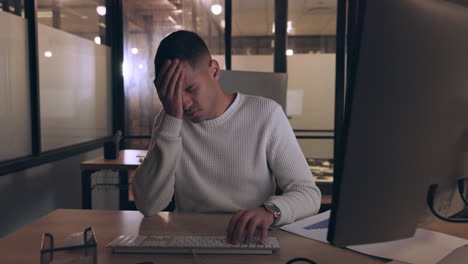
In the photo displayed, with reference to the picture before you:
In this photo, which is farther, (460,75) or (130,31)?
(130,31)

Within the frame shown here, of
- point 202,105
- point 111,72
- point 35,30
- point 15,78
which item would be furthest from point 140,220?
point 111,72

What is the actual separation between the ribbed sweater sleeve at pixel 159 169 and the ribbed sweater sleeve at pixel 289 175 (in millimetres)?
309

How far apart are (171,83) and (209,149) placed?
0.27 metres

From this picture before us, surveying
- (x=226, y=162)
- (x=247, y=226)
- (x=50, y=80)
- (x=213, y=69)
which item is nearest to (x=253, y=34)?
(x=50, y=80)

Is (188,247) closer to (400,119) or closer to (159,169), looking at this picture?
(159,169)

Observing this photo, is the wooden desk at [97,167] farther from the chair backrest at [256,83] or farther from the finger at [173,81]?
the finger at [173,81]

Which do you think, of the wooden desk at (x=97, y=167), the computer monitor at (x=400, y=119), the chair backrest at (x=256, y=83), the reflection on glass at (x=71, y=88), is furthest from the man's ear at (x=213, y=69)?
the reflection on glass at (x=71, y=88)

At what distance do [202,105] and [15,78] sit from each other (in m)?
1.68

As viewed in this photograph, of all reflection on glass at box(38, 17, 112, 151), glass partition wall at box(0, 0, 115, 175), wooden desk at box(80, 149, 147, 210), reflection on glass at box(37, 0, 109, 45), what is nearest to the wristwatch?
wooden desk at box(80, 149, 147, 210)

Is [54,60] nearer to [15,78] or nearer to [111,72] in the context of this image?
[15,78]

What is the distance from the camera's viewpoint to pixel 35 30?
97.0 inches

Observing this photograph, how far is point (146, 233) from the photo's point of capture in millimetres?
924

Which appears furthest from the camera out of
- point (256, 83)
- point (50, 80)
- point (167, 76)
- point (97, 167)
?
point (50, 80)

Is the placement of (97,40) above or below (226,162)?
above
